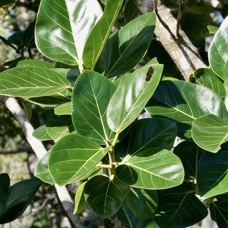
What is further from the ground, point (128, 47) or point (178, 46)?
point (128, 47)

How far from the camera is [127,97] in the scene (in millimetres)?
849

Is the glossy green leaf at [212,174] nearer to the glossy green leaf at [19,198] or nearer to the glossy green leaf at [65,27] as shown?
the glossy green leaf at [65,27]

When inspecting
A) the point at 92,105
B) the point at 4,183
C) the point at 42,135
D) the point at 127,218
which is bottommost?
the point at 127,218

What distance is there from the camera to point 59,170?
2.61 ft

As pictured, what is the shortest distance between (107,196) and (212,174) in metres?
0.18

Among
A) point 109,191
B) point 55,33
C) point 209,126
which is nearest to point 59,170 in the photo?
point 109,191

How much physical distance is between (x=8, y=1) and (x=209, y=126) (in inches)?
36.9

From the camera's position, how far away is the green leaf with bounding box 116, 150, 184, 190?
0.81m

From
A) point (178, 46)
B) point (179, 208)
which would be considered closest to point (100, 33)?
point (179, 208)

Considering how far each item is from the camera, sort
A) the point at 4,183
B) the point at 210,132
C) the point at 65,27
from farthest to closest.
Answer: the point at 4,183
the point at 65,27
the point at 210,132

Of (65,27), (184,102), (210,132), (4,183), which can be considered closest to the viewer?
(210,132)

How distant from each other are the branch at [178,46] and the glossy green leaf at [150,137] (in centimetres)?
40

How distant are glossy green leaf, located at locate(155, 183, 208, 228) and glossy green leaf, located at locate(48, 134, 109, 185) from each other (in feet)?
0.75

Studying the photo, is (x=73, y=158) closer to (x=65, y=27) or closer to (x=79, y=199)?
(x=79, y=199)
